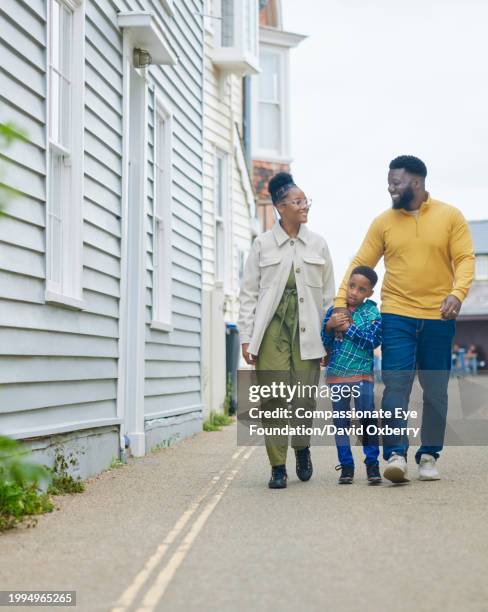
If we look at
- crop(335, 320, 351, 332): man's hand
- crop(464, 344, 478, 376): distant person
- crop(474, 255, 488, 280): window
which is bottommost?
crop(335, 320, 351, 332): man's hand

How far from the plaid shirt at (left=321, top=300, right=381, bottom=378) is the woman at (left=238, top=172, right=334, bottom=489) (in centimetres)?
11

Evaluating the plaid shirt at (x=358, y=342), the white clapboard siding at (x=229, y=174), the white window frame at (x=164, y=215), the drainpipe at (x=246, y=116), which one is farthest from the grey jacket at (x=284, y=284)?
the drainpipe at (x=246, y=116)

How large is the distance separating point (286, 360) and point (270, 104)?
17.0 metres

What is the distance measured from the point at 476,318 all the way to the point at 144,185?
49615 millimetres

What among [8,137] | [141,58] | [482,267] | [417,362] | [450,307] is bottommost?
[417,362]

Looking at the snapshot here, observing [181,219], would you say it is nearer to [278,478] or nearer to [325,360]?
[325,360]

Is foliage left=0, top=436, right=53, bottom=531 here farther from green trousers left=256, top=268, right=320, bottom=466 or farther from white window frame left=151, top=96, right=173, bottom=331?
white window frame left=151, top=96, right=173, bottom=331

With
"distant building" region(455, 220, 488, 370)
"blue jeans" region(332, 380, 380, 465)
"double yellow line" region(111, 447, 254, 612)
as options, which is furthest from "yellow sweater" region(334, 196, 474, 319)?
"distant building" region(455, 220, 488, 370)

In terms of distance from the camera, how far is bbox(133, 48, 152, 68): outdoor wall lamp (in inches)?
431

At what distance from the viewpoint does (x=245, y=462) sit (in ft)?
33.0

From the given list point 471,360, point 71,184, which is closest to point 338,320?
point 71,184

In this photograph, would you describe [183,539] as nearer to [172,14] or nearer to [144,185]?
[144,185]

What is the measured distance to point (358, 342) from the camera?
26.5 feet

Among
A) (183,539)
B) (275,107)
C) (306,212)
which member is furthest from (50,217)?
(275,107)
